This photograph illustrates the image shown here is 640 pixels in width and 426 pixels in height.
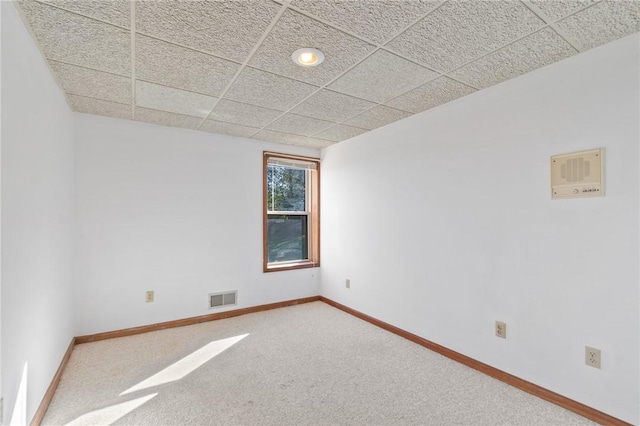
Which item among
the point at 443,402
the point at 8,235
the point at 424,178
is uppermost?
the point at 424,178

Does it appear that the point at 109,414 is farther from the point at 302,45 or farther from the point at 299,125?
the point at 299,125

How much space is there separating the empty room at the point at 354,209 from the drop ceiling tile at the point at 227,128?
0.05 metres

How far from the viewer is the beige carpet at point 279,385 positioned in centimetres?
197

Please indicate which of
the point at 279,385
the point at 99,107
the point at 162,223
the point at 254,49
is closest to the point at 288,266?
the point at 162,223

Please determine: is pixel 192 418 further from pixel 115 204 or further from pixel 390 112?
pixel 390 112

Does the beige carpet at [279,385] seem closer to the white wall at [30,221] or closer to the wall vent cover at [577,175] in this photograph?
the white wall at [30,221]

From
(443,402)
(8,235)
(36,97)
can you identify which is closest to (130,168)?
(36,97)

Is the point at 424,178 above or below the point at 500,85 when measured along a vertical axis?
below

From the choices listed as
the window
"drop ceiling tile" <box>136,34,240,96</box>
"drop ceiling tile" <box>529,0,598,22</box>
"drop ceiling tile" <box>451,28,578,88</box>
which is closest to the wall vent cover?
"drop ceiling tile" <box>451,28,578,88</box>

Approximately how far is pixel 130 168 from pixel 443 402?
3.60m

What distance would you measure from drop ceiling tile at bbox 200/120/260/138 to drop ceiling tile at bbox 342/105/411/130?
3.89 ft

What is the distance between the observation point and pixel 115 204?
3.28 meters

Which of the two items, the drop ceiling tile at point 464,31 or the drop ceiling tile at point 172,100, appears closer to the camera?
the drop ceiling tile at point 464,31

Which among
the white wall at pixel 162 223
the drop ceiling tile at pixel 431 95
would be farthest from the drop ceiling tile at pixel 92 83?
the drop ceiling tile at pixel 431 95
